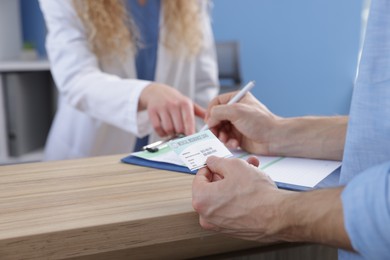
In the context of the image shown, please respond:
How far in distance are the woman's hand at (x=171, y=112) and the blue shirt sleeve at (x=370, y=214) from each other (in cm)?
48

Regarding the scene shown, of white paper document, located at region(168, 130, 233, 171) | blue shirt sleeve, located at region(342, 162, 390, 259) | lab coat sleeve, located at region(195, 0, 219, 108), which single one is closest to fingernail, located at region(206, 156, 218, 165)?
white paper document, located at region(168, 130, 233, 171)

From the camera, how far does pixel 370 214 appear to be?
1.49ft

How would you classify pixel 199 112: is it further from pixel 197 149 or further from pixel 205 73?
pixel 205 73

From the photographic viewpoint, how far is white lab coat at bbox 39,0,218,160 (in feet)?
3.65

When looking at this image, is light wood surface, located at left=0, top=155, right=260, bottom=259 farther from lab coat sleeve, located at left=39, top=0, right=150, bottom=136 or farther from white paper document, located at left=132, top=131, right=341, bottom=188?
lab coat sleeve, located at left=39, top=0, right=150, bottom=136

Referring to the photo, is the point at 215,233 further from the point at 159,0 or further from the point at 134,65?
the point at 159,0

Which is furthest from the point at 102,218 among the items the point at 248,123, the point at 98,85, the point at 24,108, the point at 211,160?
the point at 24,108

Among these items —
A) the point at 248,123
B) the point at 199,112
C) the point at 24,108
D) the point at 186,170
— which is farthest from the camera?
the point at 24,108

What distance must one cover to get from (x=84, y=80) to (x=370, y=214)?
2.96ft

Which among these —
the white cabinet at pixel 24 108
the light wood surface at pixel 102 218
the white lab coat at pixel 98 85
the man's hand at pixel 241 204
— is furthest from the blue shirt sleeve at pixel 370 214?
the white cabinet at pixel 24 108

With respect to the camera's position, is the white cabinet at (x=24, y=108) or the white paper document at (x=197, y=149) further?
the white cabinet at (x=24, y=108)

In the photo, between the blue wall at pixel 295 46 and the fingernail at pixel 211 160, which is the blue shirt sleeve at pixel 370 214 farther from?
the blue wall at pixel 295 46

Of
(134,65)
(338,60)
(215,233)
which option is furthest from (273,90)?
(215,233)

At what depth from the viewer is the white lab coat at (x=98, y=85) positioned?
43.7 inches
